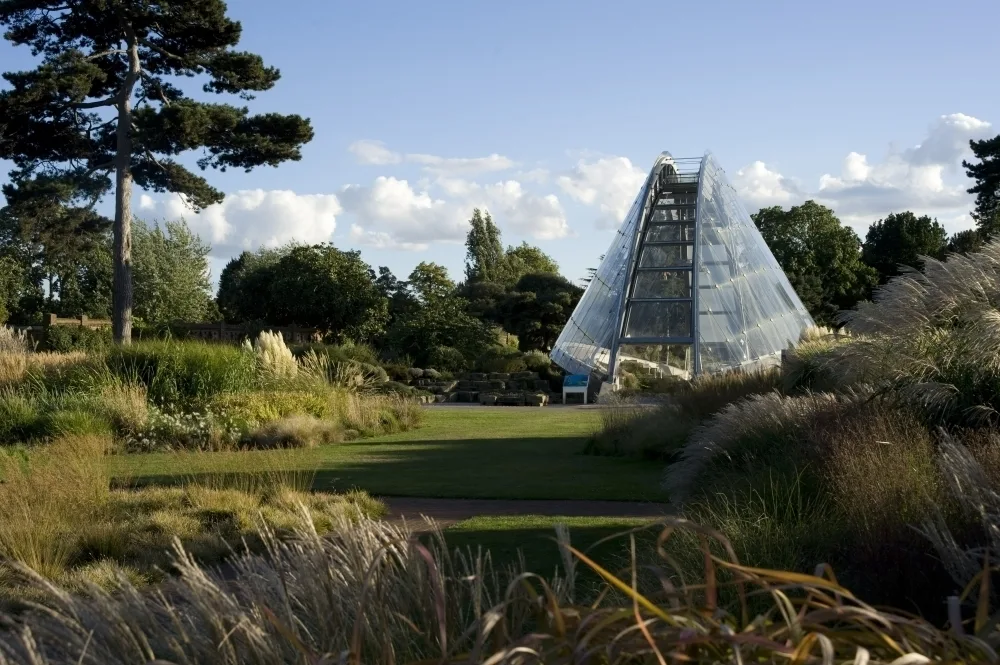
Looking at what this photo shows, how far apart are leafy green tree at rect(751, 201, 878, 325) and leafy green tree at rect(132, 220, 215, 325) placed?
100 feet

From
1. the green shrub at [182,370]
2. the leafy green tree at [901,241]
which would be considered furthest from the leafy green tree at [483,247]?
the green shrub at [182,370]

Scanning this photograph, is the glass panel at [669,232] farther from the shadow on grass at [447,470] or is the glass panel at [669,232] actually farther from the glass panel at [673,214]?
the shadow on grass at [447,470]

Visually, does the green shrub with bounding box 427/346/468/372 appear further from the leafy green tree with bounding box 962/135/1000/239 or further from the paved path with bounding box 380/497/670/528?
the paved path with bounding box 380/497/670/528

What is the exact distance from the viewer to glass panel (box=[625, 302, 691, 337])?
37.3 meters

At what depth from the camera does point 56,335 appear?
33500mm

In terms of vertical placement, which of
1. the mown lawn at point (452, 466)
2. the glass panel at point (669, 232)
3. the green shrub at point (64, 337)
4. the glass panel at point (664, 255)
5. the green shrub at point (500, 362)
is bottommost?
the mown lawn at point (452, 466)

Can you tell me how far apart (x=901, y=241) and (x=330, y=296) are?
32.6 m

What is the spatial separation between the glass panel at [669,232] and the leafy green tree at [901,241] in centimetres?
2244

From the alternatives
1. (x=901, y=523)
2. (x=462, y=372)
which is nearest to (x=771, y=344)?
(x=462, y=372)

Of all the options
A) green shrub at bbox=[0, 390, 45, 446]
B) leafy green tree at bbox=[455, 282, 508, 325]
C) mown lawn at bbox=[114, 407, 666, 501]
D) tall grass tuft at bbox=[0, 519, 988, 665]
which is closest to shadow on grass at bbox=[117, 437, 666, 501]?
mown lawn at bbox=[114, 407, 666, 501]

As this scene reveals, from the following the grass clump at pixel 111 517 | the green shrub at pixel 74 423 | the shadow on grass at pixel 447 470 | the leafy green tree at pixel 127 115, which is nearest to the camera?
the grass clump at pixel 111 517

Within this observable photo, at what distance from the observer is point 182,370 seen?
18.8 meters

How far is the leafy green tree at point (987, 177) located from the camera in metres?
36.8

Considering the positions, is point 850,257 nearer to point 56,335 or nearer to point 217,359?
point 56,335
